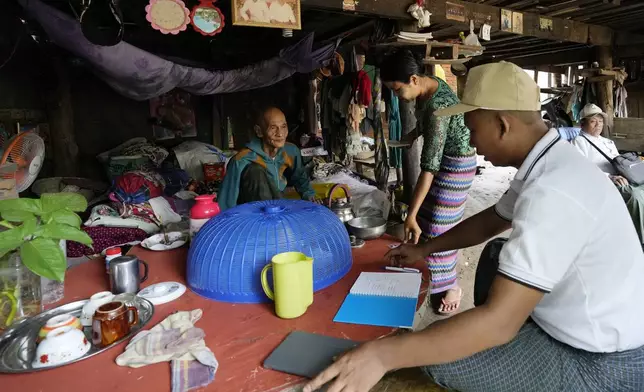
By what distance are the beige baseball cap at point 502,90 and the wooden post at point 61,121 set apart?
5.89 metres

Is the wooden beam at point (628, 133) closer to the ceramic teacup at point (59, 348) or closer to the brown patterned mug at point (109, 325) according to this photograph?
the brown patterned mug at point (109, 325)

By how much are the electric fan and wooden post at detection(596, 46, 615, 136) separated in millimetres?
6906

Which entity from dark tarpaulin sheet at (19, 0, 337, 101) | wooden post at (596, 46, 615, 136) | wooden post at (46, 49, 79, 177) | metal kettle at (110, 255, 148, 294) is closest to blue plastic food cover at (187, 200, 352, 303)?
metal kettle at (110, 255, 148, 294)

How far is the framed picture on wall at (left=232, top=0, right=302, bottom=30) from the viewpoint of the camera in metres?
3.10

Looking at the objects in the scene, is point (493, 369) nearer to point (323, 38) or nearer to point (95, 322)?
point (95, 322)

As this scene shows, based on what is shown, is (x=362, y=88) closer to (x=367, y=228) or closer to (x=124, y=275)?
(x=367, y=228)

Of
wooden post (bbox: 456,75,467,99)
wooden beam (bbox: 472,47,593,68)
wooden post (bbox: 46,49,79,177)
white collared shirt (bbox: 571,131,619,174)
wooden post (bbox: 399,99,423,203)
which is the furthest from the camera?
wooden beam (bbox: 472,47,593,68)

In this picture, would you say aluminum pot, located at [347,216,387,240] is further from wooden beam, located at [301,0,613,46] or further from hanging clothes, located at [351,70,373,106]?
hanging clothes, located at [351,70,373,106]

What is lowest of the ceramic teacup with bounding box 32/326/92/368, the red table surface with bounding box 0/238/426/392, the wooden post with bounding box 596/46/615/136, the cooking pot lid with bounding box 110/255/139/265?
the red table surface with bounding box 0/238/426/392

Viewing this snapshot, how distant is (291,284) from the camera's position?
124 centimetres

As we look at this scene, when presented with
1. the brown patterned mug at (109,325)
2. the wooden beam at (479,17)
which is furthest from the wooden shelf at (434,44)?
the brown patterned mug at (109,325)

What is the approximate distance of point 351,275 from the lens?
5.26 ft

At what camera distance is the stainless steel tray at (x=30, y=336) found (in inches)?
43.3

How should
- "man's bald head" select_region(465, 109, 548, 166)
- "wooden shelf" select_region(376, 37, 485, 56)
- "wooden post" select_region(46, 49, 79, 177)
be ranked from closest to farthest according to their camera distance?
"man's bald head" select_region(465, 109, 548, 166)
"wooden shelf" select_region(376, 37, 485, 56)
"wooden post" select_region(46, 49, 79, 177)
